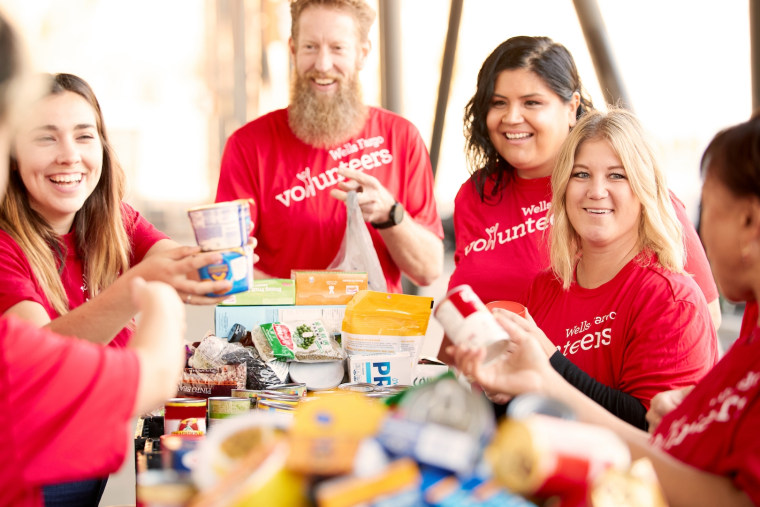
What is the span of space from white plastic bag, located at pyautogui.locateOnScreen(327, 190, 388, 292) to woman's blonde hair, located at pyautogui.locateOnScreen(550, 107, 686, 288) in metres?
0.68

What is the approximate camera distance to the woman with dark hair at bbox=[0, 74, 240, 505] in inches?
74.6

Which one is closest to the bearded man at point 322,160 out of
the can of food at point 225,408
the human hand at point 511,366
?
the can of food at point 225,408

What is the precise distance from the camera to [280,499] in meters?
0.91

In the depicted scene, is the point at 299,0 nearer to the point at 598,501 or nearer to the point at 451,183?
the point at 598,501

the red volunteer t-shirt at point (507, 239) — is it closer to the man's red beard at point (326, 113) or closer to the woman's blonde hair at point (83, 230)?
the man's red beard at point (326, 113)

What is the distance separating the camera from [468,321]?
1.40m

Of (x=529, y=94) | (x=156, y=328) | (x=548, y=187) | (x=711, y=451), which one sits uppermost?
(x=529, y=94)

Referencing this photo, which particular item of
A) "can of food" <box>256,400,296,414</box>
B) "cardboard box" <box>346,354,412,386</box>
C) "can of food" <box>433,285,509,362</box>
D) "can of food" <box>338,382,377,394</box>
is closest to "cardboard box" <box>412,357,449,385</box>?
"cardboard box" <box>346,354,412,386</box>

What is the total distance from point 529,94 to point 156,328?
6.21ft

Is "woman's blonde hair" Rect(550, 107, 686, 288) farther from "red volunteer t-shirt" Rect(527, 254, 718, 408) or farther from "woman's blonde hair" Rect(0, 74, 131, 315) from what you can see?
"woman's blonde hair" Rect(0, 74, 131, 315)

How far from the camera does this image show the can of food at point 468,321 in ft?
4.55

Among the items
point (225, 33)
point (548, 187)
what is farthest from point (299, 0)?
point (225, 33)

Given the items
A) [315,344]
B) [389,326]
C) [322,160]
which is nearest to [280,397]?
[315,344]

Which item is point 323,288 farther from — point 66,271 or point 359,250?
point 66,271
